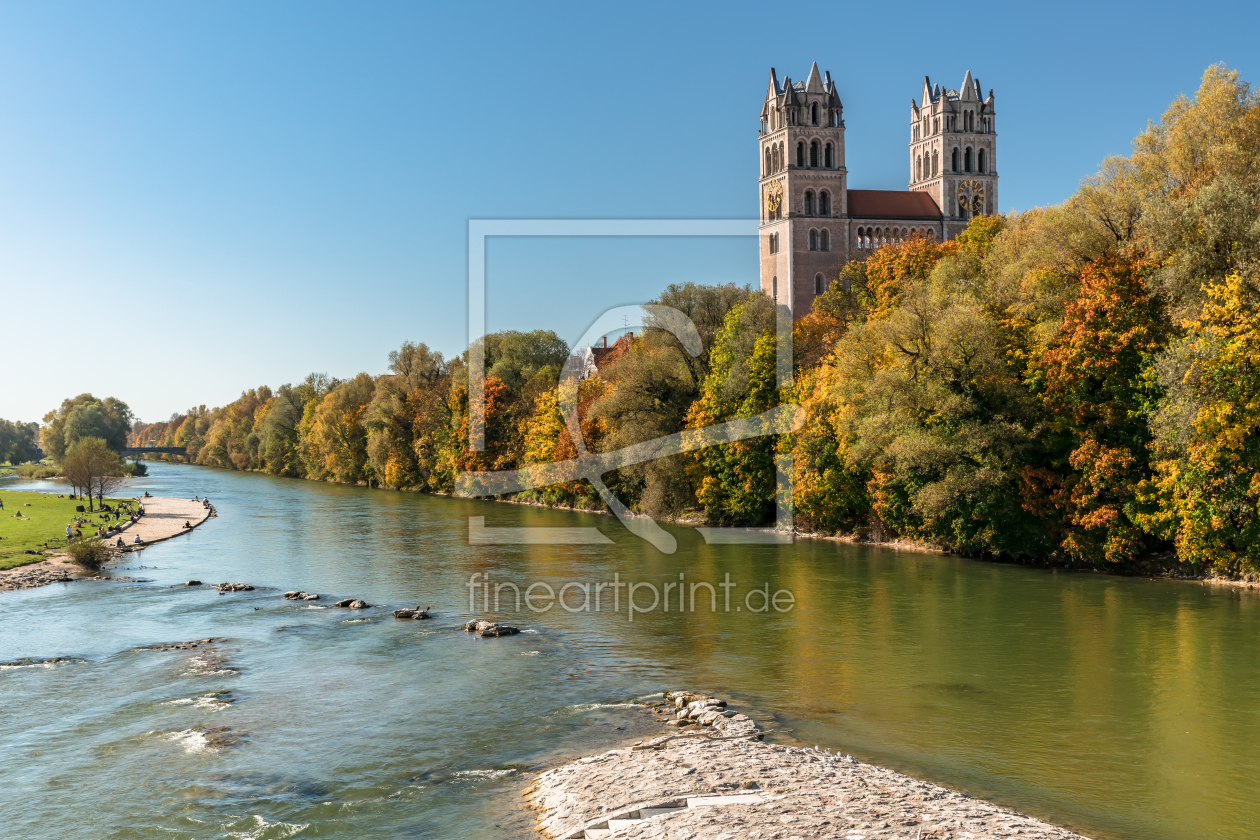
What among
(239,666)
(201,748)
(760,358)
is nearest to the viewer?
(201,748)

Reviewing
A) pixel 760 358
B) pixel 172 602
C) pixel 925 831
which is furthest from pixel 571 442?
pixel 925 831

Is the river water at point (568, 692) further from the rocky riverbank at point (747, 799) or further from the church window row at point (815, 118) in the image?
the church window row at point (815, 118)

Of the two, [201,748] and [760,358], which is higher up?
[760,358]

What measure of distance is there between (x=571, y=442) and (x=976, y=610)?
43107 mm

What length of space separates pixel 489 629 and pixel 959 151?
106716 mm

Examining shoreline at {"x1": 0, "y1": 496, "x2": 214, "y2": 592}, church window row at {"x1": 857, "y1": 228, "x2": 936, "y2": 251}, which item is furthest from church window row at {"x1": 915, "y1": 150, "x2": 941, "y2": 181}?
shoreline at {"x1": 0, "y1": 496, "x2": 214, "y2": 592}

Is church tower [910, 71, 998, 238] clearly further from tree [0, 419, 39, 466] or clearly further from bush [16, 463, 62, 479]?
tree [0, 419, 39, 466]

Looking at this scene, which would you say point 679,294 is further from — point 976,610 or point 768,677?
point 768,677

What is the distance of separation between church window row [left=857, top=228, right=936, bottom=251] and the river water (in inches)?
2784

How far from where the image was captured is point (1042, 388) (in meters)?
37.8

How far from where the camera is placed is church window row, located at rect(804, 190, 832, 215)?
101 meters

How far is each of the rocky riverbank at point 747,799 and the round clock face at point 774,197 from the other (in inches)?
3579

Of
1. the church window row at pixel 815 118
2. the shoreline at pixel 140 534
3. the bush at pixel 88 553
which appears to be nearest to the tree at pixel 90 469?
the shoreline at pixel 140 534

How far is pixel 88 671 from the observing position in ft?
75.2
